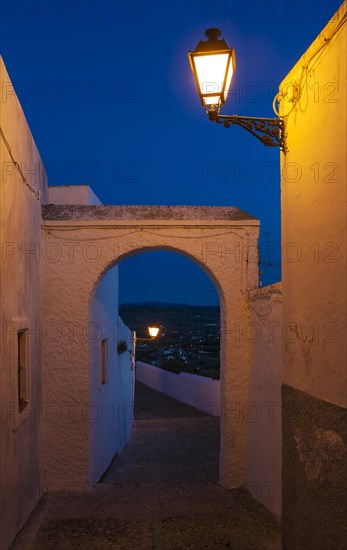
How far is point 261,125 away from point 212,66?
59 cm

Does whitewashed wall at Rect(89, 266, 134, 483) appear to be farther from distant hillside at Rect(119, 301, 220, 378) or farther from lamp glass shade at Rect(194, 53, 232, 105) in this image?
distant hillside at Rect(119, 301, 220, 378)

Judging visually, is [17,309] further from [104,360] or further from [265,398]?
[104,360]

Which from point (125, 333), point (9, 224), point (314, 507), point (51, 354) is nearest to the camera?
point (314, 507)

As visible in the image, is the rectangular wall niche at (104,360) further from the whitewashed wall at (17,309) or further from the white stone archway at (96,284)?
the whitewashed wall at (17,309)

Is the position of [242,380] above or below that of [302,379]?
below

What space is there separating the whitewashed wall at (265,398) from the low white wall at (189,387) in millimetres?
6704

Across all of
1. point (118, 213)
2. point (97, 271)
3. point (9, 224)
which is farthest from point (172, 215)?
point (9, 224)

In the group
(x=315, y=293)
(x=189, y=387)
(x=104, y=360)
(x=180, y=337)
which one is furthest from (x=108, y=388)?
(x=180, y=337)

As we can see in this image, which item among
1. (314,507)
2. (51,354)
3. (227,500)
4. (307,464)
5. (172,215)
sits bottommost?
(227,500)

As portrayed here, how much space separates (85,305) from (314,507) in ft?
12.1

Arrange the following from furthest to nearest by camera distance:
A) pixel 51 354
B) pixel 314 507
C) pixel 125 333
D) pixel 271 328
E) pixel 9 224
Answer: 1. pixel 125 333
2. pixel 51 354
3. pixel 271 328
4. pixel 9 224
5. pixel 314 507

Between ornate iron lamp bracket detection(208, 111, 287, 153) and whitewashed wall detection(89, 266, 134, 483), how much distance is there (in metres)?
3.44

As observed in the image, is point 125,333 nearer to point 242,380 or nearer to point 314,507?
point 242,380

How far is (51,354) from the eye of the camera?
6500mm
